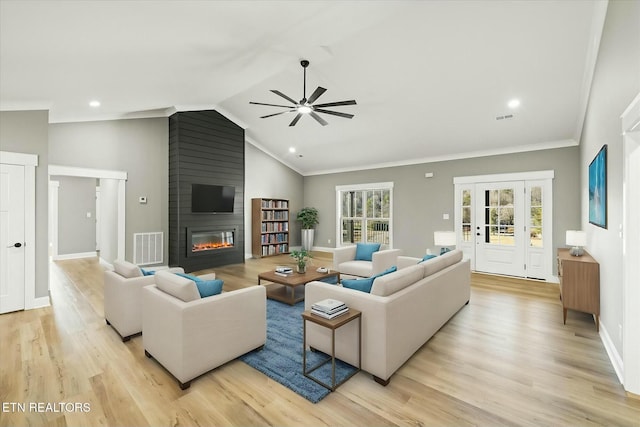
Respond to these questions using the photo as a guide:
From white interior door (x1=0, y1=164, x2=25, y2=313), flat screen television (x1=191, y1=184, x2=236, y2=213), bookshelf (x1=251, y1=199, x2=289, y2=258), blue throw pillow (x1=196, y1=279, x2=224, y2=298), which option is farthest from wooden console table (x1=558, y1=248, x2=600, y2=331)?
white interior door (x1=0, y1=164, x2=25, y2=313)

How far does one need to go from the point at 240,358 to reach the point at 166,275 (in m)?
1.00

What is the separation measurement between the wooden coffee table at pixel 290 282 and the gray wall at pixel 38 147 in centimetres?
304

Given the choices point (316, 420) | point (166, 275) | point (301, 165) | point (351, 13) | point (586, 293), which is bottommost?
point (316, 420)

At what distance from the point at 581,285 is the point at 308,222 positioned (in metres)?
6.89

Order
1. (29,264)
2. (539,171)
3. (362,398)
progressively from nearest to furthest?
(362,398)
(29,264)
(539,171)

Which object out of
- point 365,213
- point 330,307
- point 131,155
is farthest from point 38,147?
point 365,213

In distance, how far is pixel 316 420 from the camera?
1.85 meters

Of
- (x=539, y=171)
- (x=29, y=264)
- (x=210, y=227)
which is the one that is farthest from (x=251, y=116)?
(x=539, y=171)

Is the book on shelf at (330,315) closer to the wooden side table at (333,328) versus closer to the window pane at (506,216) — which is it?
the wooden side table at (333,328)

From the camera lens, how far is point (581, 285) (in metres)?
3.29

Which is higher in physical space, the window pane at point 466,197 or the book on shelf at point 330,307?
the window pane at point 466,197

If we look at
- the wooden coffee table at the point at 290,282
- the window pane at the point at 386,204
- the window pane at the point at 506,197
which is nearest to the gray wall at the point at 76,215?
the wooden coffee table at the point at 290,282

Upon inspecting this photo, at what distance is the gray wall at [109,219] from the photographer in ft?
20.5

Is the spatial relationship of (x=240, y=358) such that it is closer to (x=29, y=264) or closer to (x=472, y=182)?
(x=29, y=264)
